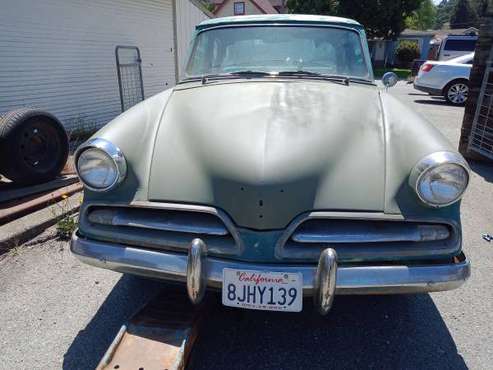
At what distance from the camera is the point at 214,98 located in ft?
8.80

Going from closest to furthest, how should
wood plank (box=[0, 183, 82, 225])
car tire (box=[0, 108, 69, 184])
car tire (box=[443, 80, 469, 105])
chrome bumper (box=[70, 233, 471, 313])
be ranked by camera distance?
1. chrome bumper (box=[70, 233, 471, 313])
2. wood plank (box=[0, 183, 82, 225])
3. car tire (box=[0, 108, 69, 184])
4. car tire (box=[443, 80, 469, 105])

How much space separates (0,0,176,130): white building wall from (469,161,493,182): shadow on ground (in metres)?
6.68

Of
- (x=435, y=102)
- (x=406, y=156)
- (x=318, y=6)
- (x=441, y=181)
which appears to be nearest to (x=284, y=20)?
(x=406, y=156)

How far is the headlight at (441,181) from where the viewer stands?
6.43ft

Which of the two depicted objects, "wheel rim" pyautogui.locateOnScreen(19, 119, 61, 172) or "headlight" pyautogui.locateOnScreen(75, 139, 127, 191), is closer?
"headlight" pyautogui.locateOnScreen(75, 139, 127, 191)

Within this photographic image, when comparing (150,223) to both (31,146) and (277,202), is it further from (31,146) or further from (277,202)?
(31,146)

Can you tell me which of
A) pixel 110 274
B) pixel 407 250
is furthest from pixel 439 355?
pixel 110 274

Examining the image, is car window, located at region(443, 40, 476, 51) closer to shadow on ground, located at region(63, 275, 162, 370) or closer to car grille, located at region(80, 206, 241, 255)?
shadow on ground, located at region(63, 275, 162, 370)

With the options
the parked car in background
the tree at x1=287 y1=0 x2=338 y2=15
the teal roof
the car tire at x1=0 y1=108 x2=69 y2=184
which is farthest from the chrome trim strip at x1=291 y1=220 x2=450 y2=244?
the tree at x1=287 y1=0 x2=338 y2=15

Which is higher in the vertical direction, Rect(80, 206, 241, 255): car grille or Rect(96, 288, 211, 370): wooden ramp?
Rect(80, 206, 241, 255): car grille

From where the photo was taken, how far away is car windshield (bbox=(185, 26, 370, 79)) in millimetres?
3229

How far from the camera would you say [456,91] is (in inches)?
489

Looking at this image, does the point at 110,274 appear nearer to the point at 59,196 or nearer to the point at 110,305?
the point at 110,305

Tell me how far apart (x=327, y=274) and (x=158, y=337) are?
0.94 metres
